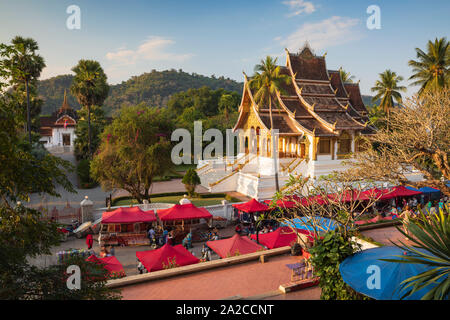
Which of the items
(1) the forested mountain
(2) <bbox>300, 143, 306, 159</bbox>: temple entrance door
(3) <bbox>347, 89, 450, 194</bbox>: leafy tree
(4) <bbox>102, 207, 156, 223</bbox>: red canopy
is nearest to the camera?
(3) <bbox>347, 89, 450, 194</bbox>: leafy tree

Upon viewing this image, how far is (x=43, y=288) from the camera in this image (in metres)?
4.72

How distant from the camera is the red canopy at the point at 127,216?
59.2 ft

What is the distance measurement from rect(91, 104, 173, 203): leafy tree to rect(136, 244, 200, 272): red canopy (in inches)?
445

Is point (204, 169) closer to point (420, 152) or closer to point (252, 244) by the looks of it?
point (252, 244)

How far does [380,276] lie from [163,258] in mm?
7589

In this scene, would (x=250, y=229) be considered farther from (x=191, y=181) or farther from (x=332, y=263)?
(x=332, y=263)

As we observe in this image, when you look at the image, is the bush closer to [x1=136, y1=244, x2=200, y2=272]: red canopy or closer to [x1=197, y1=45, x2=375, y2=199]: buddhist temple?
[x1=136, y1=244, x2=200, y2=272]: red canopy

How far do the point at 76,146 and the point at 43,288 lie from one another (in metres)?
40.2

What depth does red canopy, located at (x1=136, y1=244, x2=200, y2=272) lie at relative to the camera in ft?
39.2

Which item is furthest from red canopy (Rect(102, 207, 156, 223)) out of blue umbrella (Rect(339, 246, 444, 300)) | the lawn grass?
blue umbrella (Rect(339, 246, 444, 300))

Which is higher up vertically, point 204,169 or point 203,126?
point 203,126

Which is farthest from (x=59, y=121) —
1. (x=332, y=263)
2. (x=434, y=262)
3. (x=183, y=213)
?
(x=434, y=262)

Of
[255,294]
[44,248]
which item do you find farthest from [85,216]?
[44,248]

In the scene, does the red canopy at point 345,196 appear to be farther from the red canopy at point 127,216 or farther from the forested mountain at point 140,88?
the forested mountain at point 140,88
